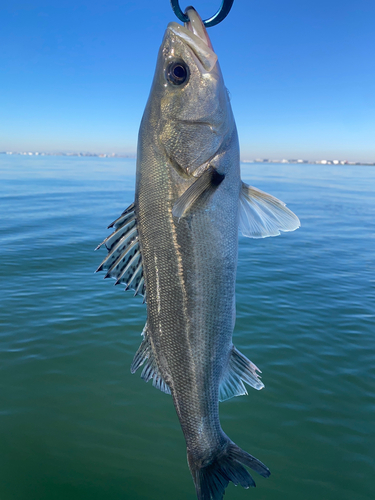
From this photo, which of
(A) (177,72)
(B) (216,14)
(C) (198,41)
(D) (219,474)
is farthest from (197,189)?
(D) (219,474)

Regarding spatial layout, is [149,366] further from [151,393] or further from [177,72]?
[151,393]

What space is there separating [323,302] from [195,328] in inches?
364

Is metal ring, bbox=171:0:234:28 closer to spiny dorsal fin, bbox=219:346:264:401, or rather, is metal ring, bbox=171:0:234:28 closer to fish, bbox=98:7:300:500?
fish, bbox=98:7:300:500

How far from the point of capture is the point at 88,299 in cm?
1080

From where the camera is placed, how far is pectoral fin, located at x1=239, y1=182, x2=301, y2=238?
3303 millimetres

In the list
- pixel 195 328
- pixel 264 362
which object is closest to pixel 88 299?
pixel 264 362

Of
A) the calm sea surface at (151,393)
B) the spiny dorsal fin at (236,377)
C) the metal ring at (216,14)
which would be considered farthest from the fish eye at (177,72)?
the calm sea surface at (151,393)

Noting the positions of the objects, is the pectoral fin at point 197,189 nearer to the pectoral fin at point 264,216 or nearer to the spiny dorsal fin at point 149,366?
the pectoral fin at point 264,216

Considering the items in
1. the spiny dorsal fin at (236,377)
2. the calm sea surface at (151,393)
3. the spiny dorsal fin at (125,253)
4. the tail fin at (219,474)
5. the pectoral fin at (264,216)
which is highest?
the pectoral fin at (264,216)

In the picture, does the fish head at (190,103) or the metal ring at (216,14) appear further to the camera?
the fish head at (190,103)

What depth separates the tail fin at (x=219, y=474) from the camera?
296 cm

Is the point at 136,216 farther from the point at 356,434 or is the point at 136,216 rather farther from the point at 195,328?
the point at 356,434

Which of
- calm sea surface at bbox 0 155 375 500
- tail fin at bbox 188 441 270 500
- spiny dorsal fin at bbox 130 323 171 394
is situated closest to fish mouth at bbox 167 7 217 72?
spiny dorsal fin at bbox 130 323 171 394

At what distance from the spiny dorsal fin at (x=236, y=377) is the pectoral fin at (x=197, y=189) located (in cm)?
152
